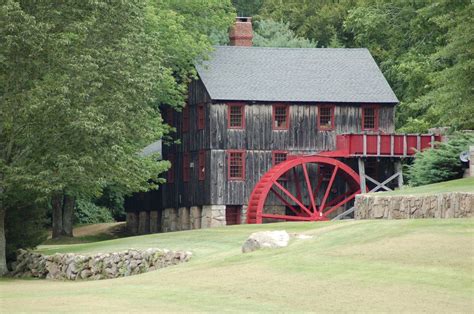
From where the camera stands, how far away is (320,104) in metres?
66.9

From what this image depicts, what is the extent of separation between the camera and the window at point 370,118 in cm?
6775

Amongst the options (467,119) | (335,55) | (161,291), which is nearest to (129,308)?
(161,291)

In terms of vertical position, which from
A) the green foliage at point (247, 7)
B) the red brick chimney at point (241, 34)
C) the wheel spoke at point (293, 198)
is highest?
the green foliage at point (247, 7)

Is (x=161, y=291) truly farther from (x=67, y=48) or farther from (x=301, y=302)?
(x=67, y=48)

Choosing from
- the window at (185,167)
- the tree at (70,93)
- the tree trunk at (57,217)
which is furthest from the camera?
the window at (185,167)

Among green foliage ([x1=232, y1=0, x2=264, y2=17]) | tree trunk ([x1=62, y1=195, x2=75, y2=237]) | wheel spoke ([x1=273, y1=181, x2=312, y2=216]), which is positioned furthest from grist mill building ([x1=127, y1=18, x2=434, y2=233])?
green foliage ([x1=232, y1=0, x2=264, y2=17])

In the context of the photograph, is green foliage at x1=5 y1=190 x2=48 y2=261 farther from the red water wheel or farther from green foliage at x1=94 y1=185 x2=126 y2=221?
green foliage at x1=94 y1=185 x2=126 y2=221

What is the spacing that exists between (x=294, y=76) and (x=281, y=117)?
8.99ft

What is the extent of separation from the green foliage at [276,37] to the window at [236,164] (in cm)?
1736

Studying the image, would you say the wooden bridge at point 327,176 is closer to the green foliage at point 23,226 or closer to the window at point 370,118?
the window at point 370,118

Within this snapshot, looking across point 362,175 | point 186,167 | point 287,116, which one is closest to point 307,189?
point 362,175

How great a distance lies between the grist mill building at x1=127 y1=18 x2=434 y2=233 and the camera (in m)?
65.2

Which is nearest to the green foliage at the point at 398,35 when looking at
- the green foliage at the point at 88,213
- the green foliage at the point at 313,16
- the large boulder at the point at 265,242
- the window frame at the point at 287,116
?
the green foliage at the point at 313,16

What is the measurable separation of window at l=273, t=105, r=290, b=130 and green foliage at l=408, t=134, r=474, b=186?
15160mm
